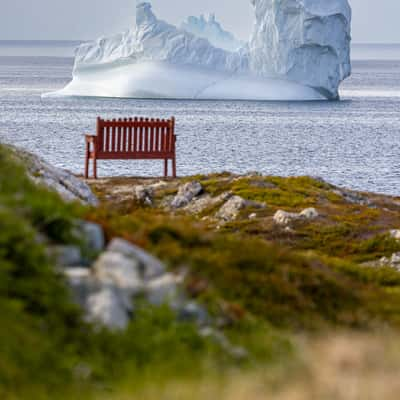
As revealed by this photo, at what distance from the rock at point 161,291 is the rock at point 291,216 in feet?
38.1

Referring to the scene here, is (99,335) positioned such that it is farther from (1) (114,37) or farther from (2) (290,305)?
(1) (114,37)

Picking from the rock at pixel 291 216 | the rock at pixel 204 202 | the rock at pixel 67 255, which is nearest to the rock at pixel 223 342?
the rock at pixel 67 255

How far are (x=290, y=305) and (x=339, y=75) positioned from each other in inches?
3271

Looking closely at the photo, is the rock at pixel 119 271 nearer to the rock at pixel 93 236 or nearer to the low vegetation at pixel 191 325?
A: the rock at pixel 93 236

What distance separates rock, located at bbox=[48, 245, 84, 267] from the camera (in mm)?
6884

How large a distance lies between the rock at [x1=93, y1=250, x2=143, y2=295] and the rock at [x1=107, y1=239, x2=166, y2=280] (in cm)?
4

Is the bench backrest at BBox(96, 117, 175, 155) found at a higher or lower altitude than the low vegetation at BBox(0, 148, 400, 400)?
lower

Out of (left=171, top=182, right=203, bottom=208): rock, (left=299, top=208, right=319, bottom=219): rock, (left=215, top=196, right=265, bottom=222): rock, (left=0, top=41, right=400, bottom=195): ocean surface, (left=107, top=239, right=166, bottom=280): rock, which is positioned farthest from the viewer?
(left=0, top=41, right=400, bottom=195): ocean surface

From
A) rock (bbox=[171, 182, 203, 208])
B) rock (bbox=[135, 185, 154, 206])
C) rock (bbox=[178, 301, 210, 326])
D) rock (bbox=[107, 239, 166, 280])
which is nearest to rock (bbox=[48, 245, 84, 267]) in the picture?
rock (bbox=[107, 239, 166, 280])

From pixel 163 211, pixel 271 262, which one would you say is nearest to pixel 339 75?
pixel 163 211

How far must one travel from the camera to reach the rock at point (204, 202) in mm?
20766

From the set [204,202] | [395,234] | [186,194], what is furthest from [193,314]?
[186,194]

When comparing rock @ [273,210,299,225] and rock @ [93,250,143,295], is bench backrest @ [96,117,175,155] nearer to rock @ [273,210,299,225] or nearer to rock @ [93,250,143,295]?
rock @ [273,210,299,225]

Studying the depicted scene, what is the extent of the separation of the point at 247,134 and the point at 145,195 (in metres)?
54.9
